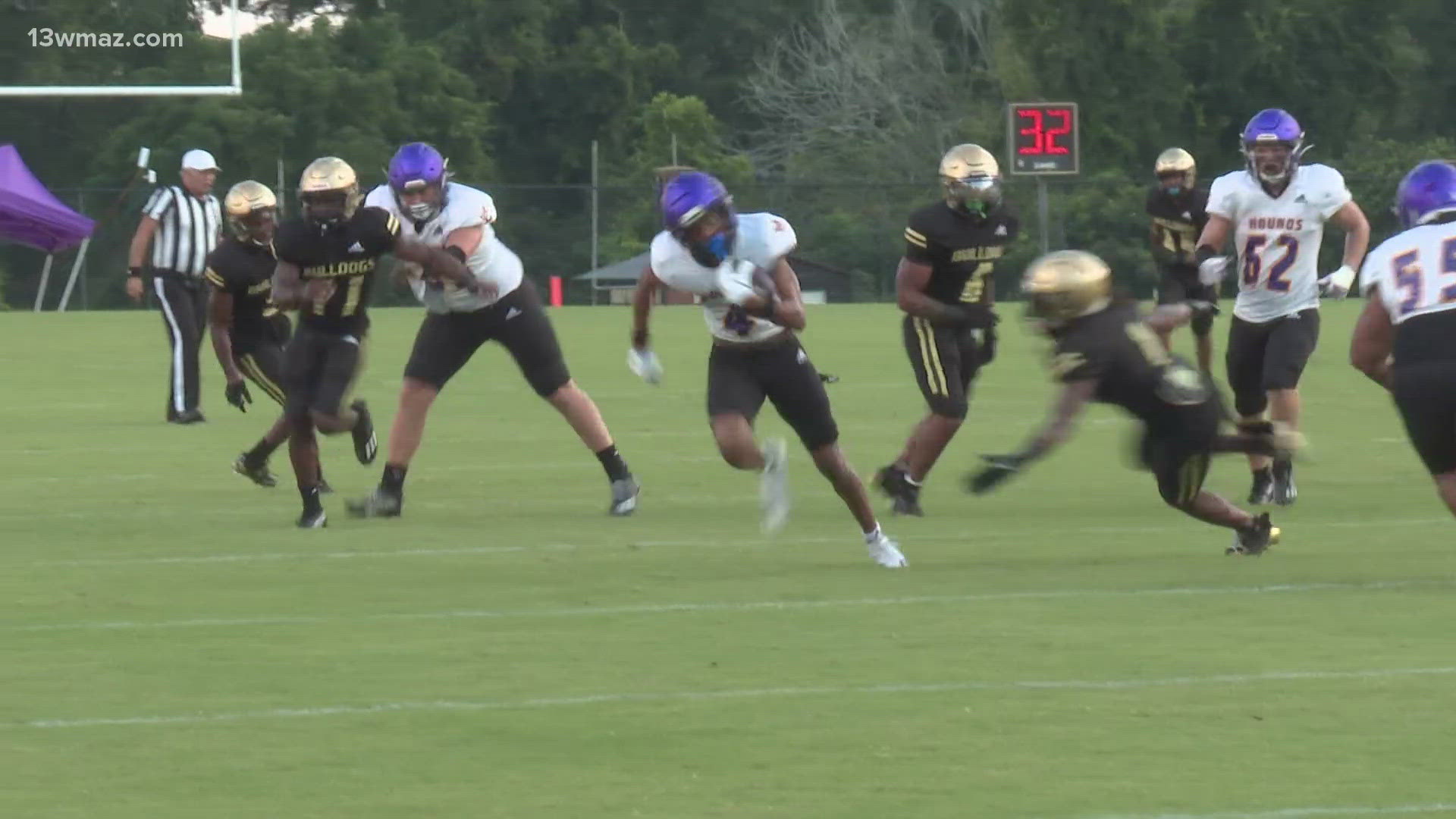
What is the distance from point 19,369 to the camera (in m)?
21.6

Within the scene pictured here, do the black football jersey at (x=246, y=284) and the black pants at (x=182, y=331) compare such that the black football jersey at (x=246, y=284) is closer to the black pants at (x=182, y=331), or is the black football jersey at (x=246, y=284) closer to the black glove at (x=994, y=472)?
the black pants at (x=182, y=331)

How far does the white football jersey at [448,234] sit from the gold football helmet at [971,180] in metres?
1.78

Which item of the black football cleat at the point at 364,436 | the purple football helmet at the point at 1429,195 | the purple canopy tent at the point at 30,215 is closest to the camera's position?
the purple football helmet at the point at 1429,195

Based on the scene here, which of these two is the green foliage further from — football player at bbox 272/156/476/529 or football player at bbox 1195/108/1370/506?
football player at bbox 1195/108/1370/506

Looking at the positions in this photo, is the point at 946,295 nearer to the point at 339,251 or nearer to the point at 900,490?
the point at 900,490

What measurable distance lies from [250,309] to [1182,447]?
507 cm

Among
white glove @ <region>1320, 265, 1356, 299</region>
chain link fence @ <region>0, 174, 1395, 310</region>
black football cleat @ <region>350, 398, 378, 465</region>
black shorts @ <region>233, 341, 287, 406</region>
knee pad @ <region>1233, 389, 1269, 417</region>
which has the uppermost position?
white glove @ <region>1320, 265, 1356, 299</region>

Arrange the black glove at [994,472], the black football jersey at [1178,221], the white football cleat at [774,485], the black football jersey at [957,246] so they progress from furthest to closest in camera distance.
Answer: the black football jersey at [1178,221] → the black football jersey at [957,246] → the white football cleat at [774,485] → the black glove at [994,472]

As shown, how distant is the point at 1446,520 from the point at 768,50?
53.2 metres

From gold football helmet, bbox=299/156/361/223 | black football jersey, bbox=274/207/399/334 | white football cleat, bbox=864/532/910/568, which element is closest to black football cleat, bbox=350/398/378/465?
black football jersey, bbox=274/207/399/334

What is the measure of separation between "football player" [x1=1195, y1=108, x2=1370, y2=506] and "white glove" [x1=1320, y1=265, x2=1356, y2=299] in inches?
0.8

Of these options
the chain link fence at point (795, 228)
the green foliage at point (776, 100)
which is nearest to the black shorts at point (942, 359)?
the green foliage at point (776, 100)

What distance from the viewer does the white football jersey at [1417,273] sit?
8.12 m

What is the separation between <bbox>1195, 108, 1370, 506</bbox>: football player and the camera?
11.0 meters
